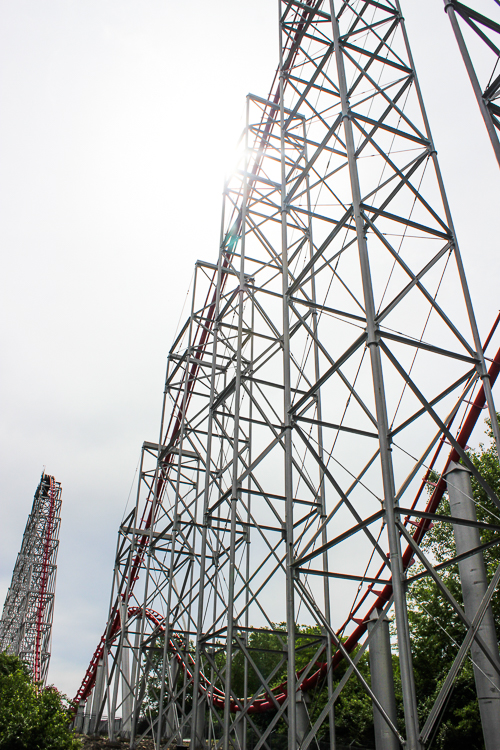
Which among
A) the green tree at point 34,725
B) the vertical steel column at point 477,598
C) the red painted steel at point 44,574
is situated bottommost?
the green tree at point 34,725

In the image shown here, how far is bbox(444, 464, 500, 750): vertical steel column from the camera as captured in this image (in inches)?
326

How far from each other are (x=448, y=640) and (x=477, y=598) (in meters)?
15.4

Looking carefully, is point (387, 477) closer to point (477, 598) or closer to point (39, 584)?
point (477, 598)

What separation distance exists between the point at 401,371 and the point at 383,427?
0.95m

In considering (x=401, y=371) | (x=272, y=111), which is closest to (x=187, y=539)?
(x=401, y=371)

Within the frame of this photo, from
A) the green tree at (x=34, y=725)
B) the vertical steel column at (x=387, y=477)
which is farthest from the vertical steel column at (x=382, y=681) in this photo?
the green tree at (x=34, y=725)

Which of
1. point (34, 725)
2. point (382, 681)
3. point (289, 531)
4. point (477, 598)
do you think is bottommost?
point (34, 725)

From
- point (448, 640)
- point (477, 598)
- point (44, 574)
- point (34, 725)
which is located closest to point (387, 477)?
point (477, 598)

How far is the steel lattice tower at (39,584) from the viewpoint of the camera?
41.2 meters

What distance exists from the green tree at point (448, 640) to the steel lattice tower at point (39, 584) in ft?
91.9

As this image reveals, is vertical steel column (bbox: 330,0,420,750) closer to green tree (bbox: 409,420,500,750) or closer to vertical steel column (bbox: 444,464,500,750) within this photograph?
vertical steel column (bbox: 444,464,500,750)

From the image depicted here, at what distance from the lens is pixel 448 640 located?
22531 mm

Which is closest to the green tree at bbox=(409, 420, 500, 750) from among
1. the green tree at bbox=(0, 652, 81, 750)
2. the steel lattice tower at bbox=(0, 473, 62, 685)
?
the green tree at bbox=(0, 652, 81, 750)

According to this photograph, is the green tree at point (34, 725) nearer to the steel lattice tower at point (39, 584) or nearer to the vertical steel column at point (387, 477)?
the vertical steel column at point (387, 477)
